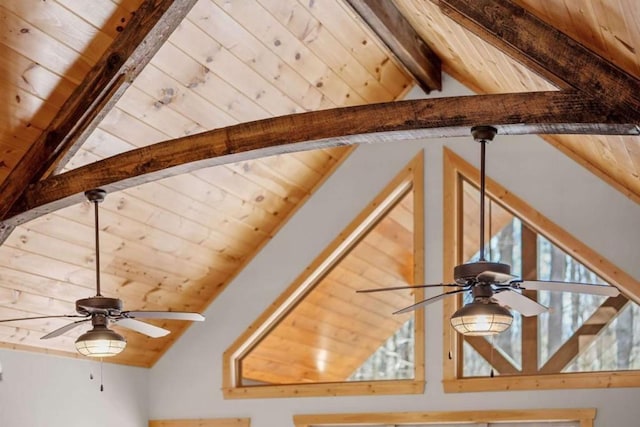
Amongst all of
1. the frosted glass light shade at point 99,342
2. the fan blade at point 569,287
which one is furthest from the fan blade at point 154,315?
the fan blade at point 569,287

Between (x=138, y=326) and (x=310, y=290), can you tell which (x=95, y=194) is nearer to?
(x=138, y=326)

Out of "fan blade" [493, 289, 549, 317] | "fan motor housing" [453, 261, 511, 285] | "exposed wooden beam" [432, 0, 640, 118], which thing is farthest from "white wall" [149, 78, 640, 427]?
"exposed wooden beam" [432, 0, 640, 118]

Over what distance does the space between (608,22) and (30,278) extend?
4.52 meters

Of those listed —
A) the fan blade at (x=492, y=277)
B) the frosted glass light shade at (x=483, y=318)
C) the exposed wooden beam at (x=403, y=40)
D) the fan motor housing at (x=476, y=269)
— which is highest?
the exposed wooden beam at (x=403, y=40)

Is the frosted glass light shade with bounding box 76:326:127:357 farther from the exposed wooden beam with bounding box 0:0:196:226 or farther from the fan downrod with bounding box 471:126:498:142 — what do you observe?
the fan downrod with bounding box 471:126:498:142

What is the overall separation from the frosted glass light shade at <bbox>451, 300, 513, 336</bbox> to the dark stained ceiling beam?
0.85 meters

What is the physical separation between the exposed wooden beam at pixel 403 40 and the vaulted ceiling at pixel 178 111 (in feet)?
0.20

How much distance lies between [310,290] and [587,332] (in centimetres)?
225

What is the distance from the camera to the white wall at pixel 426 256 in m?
6.97

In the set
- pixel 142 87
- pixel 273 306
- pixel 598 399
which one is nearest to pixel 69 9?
pixel 142 87

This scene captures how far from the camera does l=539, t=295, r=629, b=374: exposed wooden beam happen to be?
272 inches

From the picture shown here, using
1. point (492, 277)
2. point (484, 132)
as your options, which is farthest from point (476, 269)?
point (484, 132)

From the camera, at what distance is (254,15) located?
239 inches

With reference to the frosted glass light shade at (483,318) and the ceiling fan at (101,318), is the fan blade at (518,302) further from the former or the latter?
the ceiling fan at (101,318)
